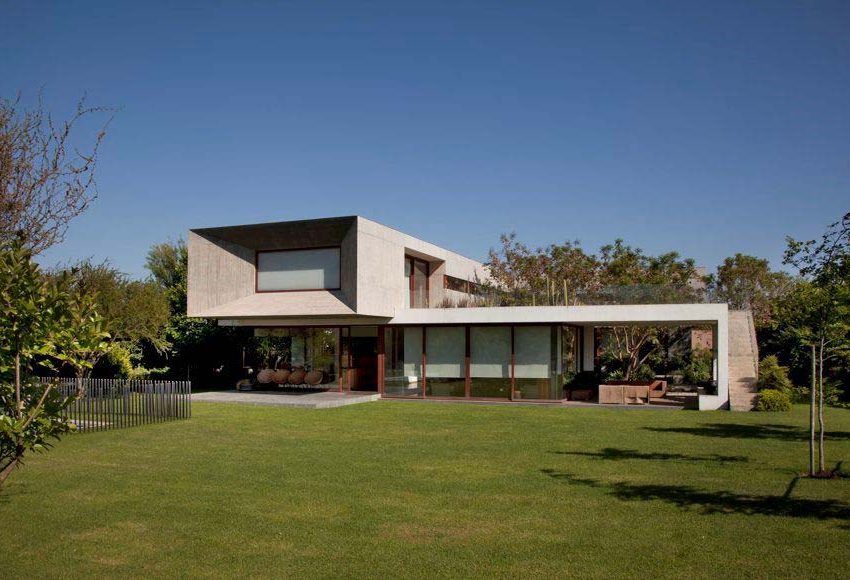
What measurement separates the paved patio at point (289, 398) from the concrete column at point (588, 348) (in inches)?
342

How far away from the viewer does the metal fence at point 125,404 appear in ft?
55.8

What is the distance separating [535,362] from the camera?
966 inches

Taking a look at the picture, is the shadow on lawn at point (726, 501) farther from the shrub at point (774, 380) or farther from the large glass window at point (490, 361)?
the large glass window at point (490, 361)

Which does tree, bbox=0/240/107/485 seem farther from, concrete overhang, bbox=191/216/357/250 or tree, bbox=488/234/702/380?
tree, bbox=488/234/702/380

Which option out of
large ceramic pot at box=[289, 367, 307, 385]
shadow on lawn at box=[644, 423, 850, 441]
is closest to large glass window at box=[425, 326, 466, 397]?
large ceramic pot at box=[289, 367, 307, 385]

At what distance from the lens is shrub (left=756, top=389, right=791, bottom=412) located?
853 inches

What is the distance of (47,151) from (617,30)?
42.9 feet

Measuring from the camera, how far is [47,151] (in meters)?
10.3

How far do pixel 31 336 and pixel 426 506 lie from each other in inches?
194

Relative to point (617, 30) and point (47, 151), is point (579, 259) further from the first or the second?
point (47, 151)

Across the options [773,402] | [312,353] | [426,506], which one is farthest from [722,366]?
[426,506]

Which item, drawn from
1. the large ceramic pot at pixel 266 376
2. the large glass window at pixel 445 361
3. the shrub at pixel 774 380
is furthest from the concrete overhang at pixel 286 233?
the shrub at pixel 774 380

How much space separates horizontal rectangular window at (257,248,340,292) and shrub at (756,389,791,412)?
13.9 meters

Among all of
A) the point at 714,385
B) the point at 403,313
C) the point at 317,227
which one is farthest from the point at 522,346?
the point at 317,227
